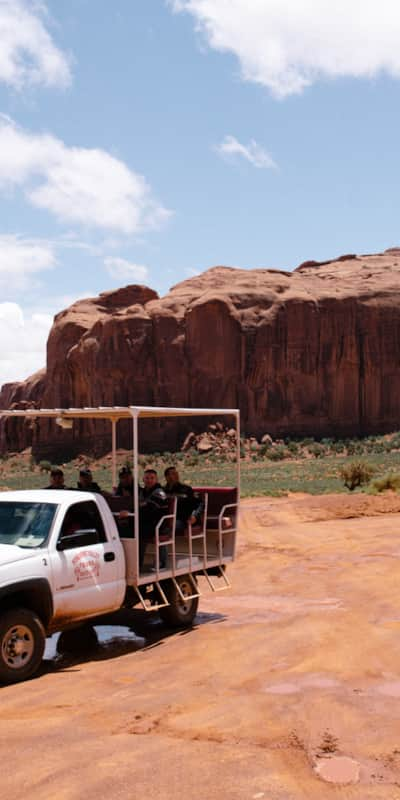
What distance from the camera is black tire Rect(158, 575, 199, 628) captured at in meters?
10.8

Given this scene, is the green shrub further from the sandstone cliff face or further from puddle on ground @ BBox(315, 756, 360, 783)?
puddle on ground @ BBox(315, 756, 360, 783)

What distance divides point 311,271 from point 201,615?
85.1m

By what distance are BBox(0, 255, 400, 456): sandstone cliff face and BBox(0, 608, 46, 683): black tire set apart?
67512 millimetres

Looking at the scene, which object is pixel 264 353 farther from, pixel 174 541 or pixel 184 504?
pixel 174 541

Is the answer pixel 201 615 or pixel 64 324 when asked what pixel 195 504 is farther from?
pixel 64 324

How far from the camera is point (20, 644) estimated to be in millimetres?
8312

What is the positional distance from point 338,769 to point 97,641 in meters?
5.51

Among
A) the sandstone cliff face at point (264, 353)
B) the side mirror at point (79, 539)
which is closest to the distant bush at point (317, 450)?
the sandstone cliff face at point (264, 353)

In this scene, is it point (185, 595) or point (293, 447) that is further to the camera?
point (293, 447)

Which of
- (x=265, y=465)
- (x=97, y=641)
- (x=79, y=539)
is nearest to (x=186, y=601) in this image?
(x=97, y=641)

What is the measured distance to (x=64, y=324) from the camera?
9019cm

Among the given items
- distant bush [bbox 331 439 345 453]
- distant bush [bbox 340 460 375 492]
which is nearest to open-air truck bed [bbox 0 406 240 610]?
distant bush [bbox 340 460 375 492]

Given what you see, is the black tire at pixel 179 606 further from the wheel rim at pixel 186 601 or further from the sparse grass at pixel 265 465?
the sparse grass at pixel 265 465

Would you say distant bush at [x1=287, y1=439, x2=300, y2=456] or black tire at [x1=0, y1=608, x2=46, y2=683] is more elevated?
distant bush at [x1=287, y1=439, x2=300, y2=456]
